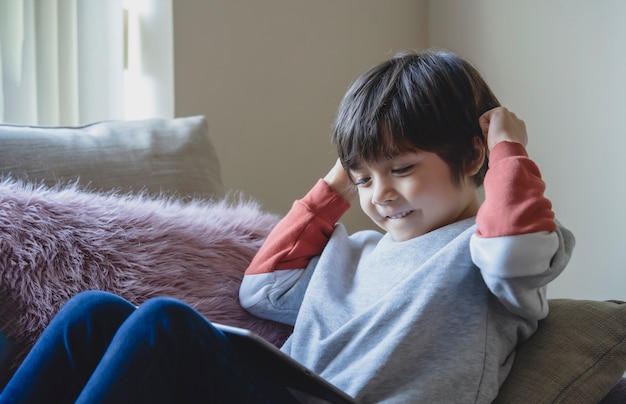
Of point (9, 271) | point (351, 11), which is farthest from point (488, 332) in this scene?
point (351, 11)

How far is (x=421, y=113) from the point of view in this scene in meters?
1.04

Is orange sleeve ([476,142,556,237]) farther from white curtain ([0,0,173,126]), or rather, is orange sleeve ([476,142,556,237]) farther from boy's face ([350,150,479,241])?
white curtain ([0,0,173,126])

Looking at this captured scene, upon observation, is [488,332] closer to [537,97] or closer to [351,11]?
[537,97]

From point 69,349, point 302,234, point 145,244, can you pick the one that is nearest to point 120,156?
point 145,244

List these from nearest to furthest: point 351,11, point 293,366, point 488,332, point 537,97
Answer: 1. point 293,366
2. point 488,332
3. point 537,97
4. point 351,11

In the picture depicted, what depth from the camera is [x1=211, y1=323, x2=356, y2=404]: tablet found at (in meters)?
0.85

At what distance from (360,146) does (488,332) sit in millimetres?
315

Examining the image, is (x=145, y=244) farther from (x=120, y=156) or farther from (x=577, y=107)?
(x=577, y=107)

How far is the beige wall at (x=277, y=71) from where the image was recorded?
195cm

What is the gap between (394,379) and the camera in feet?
3.25

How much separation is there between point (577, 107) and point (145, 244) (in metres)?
1.09

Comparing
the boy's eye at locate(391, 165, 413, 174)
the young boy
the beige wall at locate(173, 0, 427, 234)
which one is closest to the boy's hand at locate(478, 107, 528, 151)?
the young boy

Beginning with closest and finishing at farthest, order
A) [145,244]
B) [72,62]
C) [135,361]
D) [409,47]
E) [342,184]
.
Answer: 1. [135,361]
2. [145,244]
3. [342,184]
4. [72,62]
5. [409,47]

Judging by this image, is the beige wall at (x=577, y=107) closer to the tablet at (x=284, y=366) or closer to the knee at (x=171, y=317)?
the tablet at (x=284, y=366)
